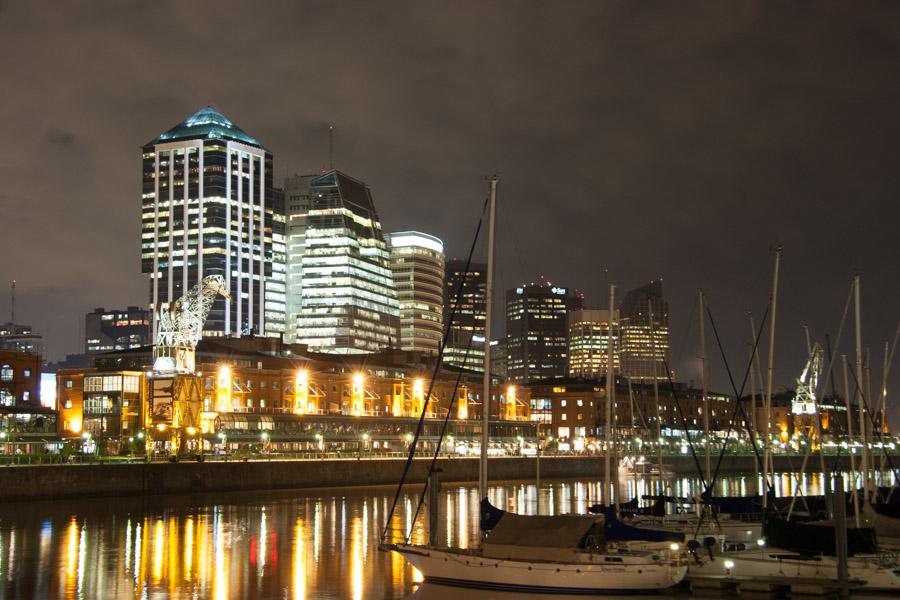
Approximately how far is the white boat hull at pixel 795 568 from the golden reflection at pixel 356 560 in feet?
42.9

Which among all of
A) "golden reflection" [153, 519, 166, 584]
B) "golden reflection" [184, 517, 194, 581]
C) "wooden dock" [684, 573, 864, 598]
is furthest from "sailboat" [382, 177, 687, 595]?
"golden reflection" [153, 519, 166, 584]

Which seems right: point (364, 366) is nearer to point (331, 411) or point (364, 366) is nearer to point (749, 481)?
point (331, 411)

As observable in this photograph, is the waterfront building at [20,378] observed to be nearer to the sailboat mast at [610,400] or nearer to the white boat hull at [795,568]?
the sailboat mast at [610,400]

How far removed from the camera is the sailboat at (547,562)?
128 ft

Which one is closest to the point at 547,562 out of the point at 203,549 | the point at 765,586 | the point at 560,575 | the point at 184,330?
the point at 560,575

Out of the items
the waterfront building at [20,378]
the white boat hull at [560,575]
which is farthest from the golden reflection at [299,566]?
the waterfront building at [20,378]

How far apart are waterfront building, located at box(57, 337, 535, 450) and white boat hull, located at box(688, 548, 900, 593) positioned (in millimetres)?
83378

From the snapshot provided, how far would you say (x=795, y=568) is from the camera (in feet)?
135

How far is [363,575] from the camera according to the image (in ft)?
157

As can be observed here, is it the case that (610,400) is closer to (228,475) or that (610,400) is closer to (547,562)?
(547,562)

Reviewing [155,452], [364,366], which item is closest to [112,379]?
[155,452]

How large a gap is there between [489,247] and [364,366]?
415 feet

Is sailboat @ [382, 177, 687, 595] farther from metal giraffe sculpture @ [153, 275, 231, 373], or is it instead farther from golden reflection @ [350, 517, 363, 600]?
metal giraffe sculpture @ [153, 275, 231, 373]

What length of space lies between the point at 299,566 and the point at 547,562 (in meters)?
15.9
